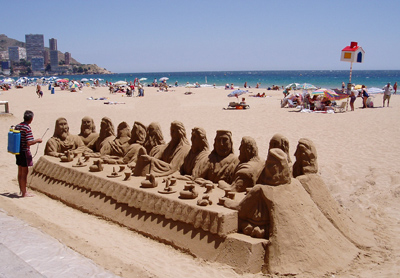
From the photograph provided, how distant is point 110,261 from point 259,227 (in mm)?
1882

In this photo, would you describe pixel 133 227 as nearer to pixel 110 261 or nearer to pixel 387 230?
pixel 110 261

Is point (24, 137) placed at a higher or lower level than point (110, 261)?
higher

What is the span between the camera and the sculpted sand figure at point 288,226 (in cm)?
486

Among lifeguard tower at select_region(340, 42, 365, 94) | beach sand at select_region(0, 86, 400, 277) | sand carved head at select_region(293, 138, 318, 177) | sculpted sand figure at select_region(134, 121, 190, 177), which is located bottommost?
beach sand at select_region(0, 86, 400, 277)

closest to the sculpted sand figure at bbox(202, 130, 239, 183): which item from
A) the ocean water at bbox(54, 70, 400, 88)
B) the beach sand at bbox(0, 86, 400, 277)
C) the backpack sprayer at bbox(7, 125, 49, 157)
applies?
the beach sand at bbox(0, 86, 400, 277)

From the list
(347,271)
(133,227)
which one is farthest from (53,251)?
(347,271)

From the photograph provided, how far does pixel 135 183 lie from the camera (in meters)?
6.80

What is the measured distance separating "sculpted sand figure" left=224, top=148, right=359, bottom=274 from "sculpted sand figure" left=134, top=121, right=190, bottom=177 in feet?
7.13

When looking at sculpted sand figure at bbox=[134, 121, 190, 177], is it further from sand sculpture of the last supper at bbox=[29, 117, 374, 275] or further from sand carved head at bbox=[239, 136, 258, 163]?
sand carved head at bbox=[239, 136, 258, 163]

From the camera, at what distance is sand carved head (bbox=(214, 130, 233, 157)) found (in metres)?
6.57

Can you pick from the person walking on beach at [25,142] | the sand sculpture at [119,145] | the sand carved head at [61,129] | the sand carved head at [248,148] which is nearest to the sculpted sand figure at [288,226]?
the sand carved head at [248,148]

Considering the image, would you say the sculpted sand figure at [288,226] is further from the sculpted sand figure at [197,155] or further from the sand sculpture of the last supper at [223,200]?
the sculpted sand figure at [197,155]

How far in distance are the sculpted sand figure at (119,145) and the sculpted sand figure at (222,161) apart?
277 centimetres

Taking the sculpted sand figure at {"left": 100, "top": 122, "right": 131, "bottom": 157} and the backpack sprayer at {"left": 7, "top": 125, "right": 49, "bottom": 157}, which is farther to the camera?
the sculpted sand figure at {"left": 100, "top": 122, "right": 131, "bottom": 157}
